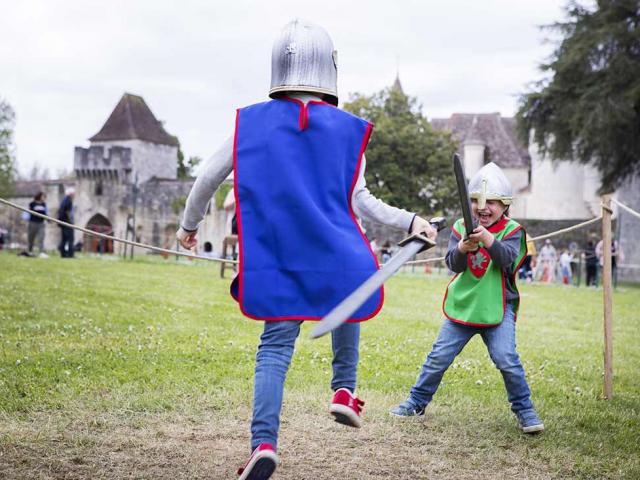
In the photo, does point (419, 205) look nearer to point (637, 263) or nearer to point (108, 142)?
point (637, 263)

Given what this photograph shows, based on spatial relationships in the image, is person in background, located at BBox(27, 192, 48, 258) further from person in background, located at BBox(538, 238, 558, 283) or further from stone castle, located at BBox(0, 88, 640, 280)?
stone castle, located at BBox(0, 88, 640, 280)

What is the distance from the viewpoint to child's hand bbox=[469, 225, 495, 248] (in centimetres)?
434

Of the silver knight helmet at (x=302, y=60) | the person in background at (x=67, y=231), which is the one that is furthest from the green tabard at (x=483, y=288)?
the person in background at (x=67, y=231)

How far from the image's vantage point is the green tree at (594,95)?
94.1 ft

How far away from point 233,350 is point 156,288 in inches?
254

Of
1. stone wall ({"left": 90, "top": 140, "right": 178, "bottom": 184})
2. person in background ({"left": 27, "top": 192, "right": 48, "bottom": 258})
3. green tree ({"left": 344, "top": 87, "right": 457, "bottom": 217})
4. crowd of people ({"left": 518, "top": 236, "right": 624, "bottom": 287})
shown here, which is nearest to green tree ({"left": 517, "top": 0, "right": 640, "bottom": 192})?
crowd of people ({"left": 518, "top": 236, "right": 624, "bottom": 287})

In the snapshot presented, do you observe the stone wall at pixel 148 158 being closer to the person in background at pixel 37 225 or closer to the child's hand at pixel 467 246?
the person in background at pixel 37 225

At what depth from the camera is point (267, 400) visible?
3402mm

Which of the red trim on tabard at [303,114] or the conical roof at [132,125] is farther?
the conical roof at [132,125]

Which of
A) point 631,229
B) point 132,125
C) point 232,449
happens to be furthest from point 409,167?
point 232,449

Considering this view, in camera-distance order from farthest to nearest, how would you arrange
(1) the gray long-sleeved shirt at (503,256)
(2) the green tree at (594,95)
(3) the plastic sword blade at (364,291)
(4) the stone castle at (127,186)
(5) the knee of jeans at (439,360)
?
(4) the stone castle at (127,186) < (2) the green tree at (594,95) < (5) the knee of jeans at (439,360) < (1) the gray long-sleeved shirt at (503,256) < (3) the plastic sword blade at (364,291)

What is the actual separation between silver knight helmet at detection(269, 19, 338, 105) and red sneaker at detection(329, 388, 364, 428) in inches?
54.2

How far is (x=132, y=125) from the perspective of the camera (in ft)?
215

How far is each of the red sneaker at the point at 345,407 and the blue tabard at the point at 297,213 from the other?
A: 0.42 metres
